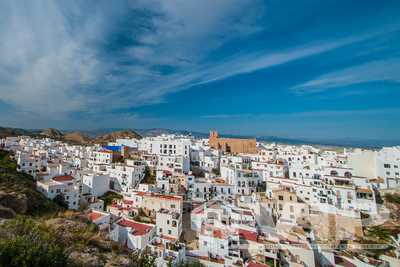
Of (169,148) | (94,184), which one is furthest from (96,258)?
(169,148)

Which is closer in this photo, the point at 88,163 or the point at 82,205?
the point at 82,205

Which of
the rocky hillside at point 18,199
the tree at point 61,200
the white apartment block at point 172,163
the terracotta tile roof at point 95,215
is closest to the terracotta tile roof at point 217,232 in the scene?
the terracotta tile roof at point 95,215

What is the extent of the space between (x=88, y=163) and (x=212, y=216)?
24040mm

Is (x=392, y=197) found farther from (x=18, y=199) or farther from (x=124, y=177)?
(x=18, y=199)

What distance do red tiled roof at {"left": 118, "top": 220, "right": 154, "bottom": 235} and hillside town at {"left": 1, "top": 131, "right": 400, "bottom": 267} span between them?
0.25ft

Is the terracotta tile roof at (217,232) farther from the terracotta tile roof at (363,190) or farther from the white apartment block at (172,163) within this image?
the terracotta tile roof at (363,190)

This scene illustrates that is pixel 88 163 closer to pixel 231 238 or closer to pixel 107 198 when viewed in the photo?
pixel 107 198

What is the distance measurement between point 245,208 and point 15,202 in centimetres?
1795

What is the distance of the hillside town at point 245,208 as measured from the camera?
1372 cm

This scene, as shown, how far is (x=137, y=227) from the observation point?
15.1 meters

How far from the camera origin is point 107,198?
22016 mm

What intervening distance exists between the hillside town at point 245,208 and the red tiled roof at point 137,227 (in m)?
0.08

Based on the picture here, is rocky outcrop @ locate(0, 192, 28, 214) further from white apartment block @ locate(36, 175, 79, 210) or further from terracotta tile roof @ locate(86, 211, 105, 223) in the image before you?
white apartment block @ locate(36, 175, 79, 210)

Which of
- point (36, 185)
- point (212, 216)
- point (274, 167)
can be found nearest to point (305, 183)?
point (274, 167)
